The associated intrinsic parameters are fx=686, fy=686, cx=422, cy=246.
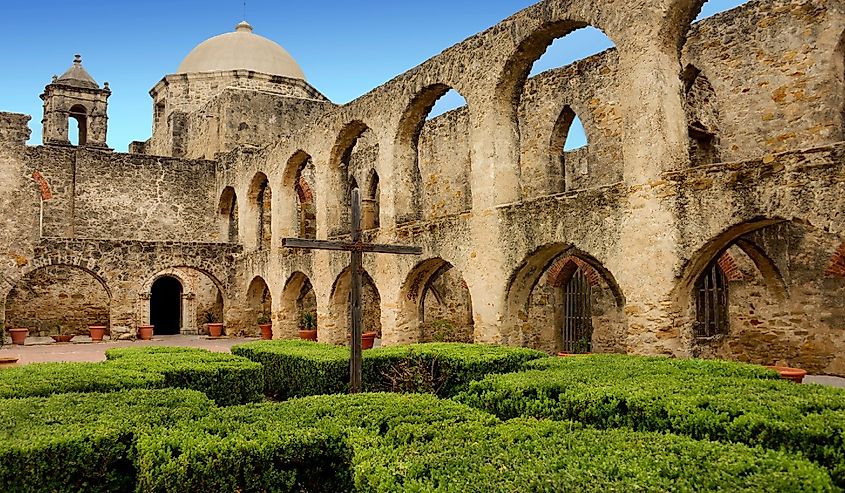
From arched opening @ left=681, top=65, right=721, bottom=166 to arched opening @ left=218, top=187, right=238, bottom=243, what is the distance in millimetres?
13529

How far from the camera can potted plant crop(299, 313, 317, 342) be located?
1652cm

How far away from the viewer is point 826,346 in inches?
442

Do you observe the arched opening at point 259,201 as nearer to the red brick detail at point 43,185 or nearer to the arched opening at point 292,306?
the arched opening at point 292,306

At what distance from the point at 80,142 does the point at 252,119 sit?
8.26 m

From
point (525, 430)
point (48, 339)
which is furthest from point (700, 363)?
point (48, 339)

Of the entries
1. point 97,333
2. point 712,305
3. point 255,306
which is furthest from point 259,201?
point 712,305

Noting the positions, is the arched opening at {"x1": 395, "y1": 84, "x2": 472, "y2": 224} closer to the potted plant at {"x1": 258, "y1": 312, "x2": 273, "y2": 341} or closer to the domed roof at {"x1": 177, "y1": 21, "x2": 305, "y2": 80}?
the potted plant at {"x1": 258, "y1": 312, "x2": 273, "y2": 341}

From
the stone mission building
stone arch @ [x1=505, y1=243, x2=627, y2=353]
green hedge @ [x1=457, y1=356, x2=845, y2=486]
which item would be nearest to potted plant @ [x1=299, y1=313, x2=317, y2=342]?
the stone mission building

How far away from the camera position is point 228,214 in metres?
21.8

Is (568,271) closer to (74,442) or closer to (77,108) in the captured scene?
(74,442)

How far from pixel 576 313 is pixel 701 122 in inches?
190

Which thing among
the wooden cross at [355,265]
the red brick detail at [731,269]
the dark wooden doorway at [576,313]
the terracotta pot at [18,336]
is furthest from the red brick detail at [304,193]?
the wooden cross at [355,265]

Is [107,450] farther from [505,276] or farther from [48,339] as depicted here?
[48,339]

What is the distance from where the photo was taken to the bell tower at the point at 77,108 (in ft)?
81.4
